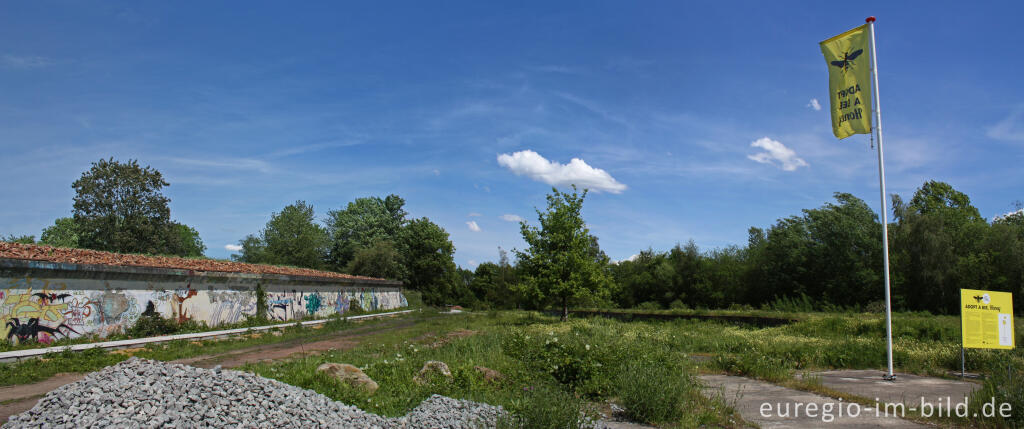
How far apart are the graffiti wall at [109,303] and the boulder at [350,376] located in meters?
13.2

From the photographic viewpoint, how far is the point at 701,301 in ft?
140

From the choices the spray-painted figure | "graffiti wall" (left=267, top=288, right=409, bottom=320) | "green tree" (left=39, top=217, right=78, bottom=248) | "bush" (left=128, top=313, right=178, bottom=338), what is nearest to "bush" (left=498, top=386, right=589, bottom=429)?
the spray-painted figure

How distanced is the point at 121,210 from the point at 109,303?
34881 millimetres

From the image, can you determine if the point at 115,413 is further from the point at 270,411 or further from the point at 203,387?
the point at 270,411

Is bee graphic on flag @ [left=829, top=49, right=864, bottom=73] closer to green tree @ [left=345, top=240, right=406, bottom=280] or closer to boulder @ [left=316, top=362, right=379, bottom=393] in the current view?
boulder @ [left=316, top=362, right=379, bottom=393]

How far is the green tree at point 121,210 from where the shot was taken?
44781mm

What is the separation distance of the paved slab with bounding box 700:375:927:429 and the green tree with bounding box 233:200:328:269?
57.7 m

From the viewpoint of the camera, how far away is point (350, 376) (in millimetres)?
8133

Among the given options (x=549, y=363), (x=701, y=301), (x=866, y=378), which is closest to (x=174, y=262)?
(x=549, y=363)

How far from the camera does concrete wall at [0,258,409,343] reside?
15.4m

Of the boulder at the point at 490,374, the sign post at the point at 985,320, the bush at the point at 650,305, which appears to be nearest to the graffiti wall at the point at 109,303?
the boulder at the point at 490,374

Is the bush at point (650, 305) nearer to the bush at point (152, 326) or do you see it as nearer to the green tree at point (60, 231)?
the bush at point (152, 326)

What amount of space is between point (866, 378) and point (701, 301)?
33612 millimetres

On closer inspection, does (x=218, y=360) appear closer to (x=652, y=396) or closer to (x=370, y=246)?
(x=652, y=396)
